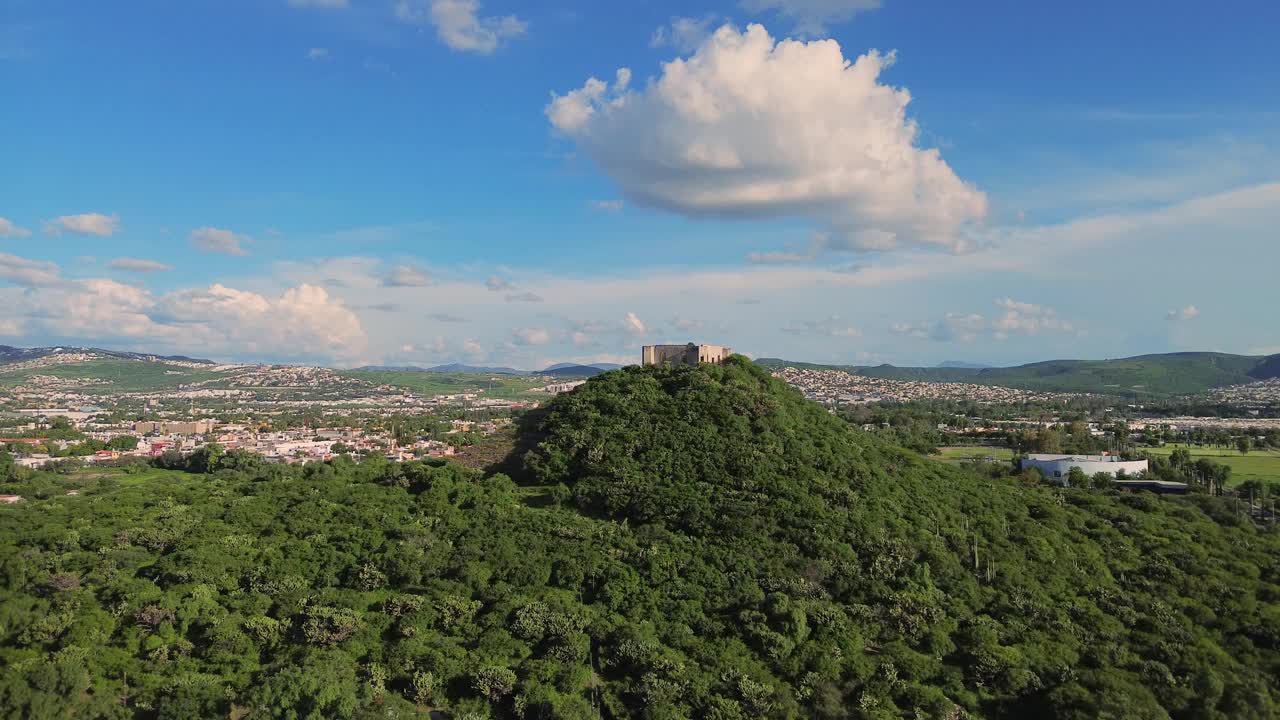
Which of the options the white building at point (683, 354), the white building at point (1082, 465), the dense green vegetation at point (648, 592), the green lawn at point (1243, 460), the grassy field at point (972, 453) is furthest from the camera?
the grassy field at point (972, 453)

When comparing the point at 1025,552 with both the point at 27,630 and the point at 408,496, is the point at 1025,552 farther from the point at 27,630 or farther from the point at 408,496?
the point at 27,630

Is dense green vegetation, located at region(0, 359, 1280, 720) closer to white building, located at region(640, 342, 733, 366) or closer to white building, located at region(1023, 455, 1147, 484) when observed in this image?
white building, located at region(640, 342, 733, 366)

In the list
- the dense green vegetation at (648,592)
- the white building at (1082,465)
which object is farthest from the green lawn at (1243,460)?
the dense green vegetation at (648,592)

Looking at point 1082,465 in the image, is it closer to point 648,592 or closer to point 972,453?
point 972,453

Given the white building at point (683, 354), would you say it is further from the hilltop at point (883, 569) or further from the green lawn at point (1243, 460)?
the green lawn at point (1243, 460)

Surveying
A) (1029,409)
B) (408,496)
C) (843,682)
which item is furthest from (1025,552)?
(1029,409)
